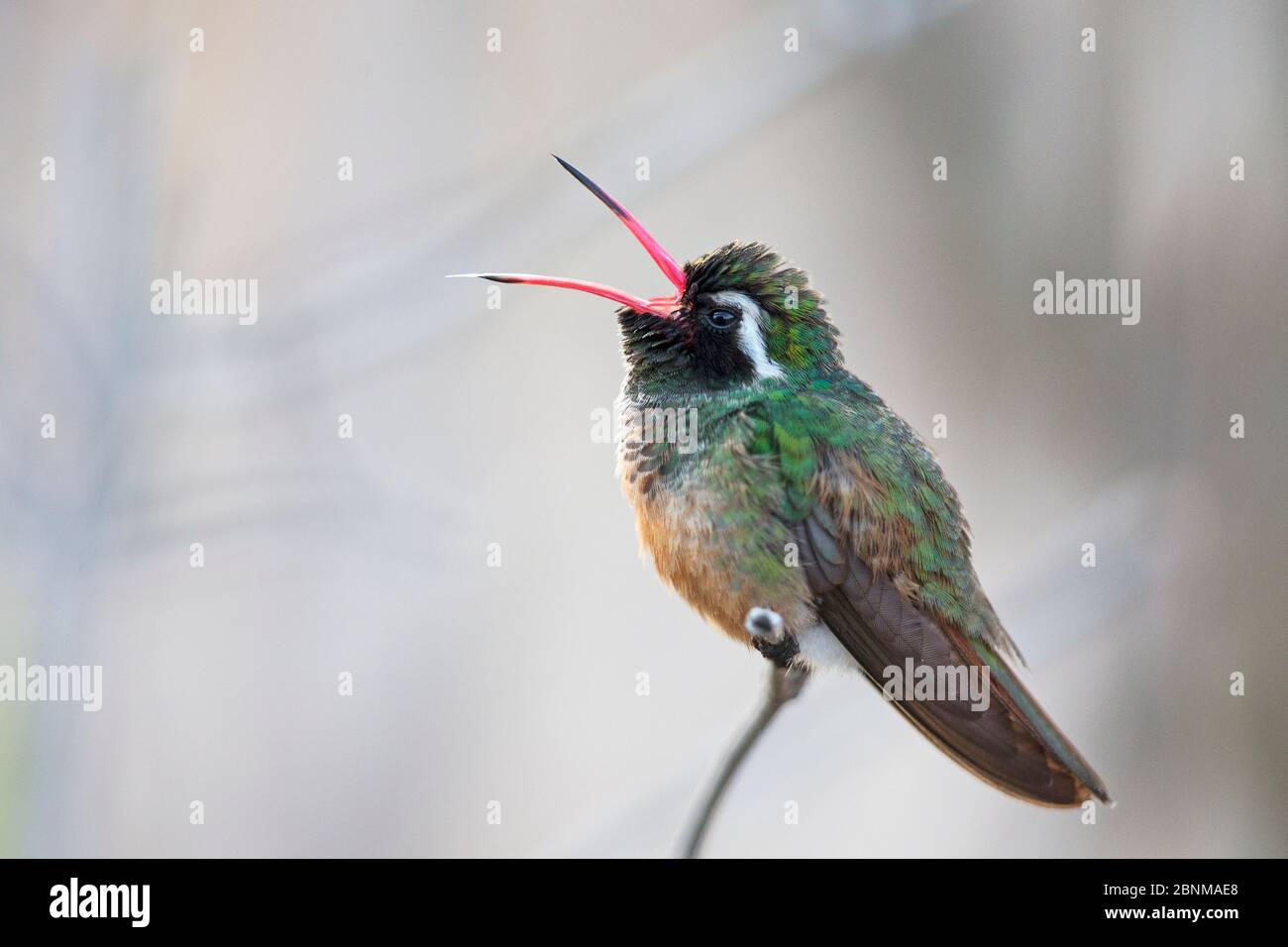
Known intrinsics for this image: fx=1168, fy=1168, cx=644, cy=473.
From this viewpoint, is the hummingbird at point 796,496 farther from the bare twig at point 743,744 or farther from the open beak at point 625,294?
the bare twig at point 743,744

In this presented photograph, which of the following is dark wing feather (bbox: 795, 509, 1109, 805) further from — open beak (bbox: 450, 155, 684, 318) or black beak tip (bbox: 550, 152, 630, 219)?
black beak tip (bbox: 550, 152, 630, 219)

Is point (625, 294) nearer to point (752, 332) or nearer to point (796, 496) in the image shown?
point (752, 332)

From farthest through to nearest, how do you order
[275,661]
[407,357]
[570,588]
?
1. [570,588]
2. [275,661]
3. [407,357]

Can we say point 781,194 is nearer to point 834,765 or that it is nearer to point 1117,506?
point 1117,506

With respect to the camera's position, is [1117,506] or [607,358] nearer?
[1117,506]

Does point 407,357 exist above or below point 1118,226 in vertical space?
below

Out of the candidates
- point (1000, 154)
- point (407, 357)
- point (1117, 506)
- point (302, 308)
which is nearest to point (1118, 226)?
point (1000, 154)

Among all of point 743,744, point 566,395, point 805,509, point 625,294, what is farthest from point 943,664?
point 566,395

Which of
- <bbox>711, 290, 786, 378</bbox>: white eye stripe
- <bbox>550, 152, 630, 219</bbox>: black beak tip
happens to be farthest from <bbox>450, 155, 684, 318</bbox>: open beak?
<bbox>711, 290, 786, 378</bbox>: white eye stripe
